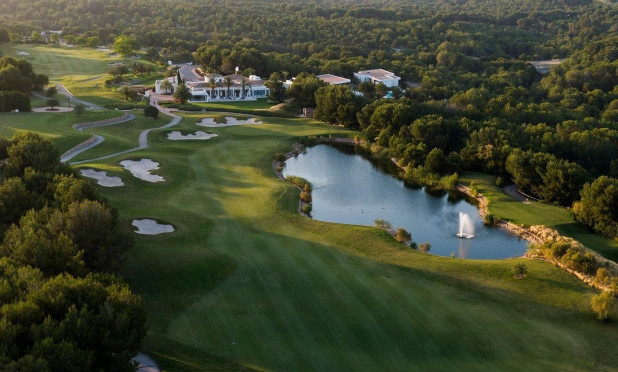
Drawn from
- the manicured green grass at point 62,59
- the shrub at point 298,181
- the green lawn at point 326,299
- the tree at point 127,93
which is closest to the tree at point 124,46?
the manicured green grass at point 62,59

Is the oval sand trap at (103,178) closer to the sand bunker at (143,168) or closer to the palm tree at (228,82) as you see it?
the sand bunker at (143,168)

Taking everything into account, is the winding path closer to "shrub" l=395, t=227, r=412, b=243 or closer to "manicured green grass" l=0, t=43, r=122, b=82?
"shrub" l=395, t=227, r=412, b=243

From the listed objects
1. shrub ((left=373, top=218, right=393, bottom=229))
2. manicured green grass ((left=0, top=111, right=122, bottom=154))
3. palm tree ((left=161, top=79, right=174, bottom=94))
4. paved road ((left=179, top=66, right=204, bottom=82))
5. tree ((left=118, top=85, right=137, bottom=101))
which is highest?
paved road ((left=179, top=66, right=204, bottom=82))

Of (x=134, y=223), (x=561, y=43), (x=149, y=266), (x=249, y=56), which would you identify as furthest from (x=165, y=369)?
(x=561, y=43)

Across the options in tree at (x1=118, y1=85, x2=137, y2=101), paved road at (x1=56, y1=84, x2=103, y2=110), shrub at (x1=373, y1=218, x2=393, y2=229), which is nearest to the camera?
shrub at (x1=373, y1=218, x2=393, y2=229)

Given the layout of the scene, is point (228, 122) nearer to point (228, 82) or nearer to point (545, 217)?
point (228, 82)

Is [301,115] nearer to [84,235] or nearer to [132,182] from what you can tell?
[132,182]

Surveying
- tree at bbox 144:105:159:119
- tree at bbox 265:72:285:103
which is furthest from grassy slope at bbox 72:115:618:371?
tree at bbox 265:72:285:103
